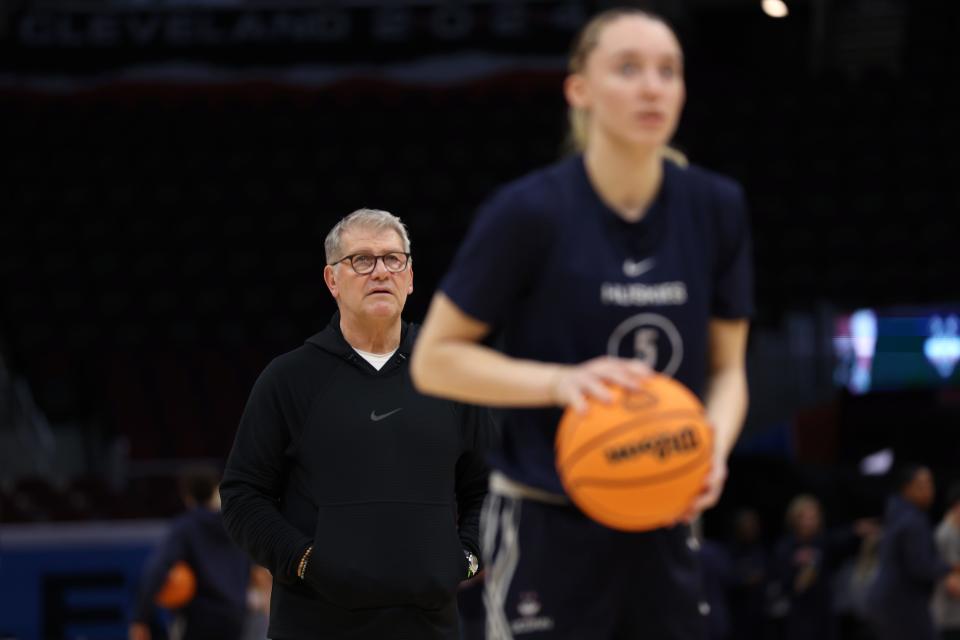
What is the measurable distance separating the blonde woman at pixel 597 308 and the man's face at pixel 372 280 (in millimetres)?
974

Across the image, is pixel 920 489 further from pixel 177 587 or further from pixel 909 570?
pixel 177 587

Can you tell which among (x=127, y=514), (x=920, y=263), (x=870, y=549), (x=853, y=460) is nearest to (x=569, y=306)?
(x=870, y=549)

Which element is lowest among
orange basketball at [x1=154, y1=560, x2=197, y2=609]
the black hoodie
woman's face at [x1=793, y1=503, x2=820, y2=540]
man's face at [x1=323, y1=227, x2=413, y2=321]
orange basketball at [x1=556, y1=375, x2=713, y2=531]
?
woman's face at [x1=793, y1=503, x2=820, y2=540]

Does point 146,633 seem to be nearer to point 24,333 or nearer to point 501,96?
point 24,333

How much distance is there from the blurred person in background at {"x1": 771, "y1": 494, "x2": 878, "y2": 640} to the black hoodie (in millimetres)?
8750

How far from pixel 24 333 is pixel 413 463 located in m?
15.2

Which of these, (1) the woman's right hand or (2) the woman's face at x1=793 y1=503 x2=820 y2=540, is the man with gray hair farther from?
(2) the woman's face at x1=793 y1=503 x2=820 y2=540

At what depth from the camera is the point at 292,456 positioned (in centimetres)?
379

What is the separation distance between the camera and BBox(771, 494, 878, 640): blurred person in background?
479 inches

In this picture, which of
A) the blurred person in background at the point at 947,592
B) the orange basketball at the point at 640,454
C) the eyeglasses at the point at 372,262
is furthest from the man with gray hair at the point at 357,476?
the blurred person in background at the point at 947,592

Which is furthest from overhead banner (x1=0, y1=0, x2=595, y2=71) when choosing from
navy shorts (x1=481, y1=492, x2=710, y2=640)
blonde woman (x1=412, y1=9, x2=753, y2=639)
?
navy shorts (x1=481, y1=492, x2=710, y2=640)

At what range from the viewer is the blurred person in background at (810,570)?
479 inches

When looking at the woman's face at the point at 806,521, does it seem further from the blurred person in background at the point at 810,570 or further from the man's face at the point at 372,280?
the man's face at the point at 372,280

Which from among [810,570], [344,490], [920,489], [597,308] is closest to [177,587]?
[344,490]
